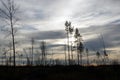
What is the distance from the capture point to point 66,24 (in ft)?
263

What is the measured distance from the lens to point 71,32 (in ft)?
261
